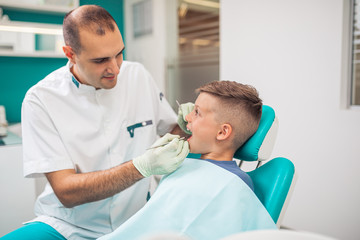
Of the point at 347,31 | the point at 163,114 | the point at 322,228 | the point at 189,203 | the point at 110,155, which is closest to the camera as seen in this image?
the point at 189,203

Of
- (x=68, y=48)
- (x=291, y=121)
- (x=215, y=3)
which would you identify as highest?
(x=215, y=3)

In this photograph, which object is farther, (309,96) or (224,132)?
(309,96)

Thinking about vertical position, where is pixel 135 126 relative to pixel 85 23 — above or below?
below

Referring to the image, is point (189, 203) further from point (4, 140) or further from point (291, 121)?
point (4, 140)

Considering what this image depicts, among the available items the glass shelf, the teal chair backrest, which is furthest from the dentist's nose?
the glass shelf

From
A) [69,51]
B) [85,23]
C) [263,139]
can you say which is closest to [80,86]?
[69,51]

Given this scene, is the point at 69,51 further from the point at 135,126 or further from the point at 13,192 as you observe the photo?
the point at 13,192

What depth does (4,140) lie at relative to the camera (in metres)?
2.33

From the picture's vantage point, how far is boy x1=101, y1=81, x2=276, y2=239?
37.6 inches

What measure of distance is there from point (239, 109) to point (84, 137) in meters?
0.72

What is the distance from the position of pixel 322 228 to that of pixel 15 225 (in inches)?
86.8

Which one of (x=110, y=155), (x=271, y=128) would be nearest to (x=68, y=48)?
(x=110, y=155)

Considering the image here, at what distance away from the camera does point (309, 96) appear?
200 cm

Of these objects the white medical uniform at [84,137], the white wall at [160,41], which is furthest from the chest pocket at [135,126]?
the white wall at [160,41]
